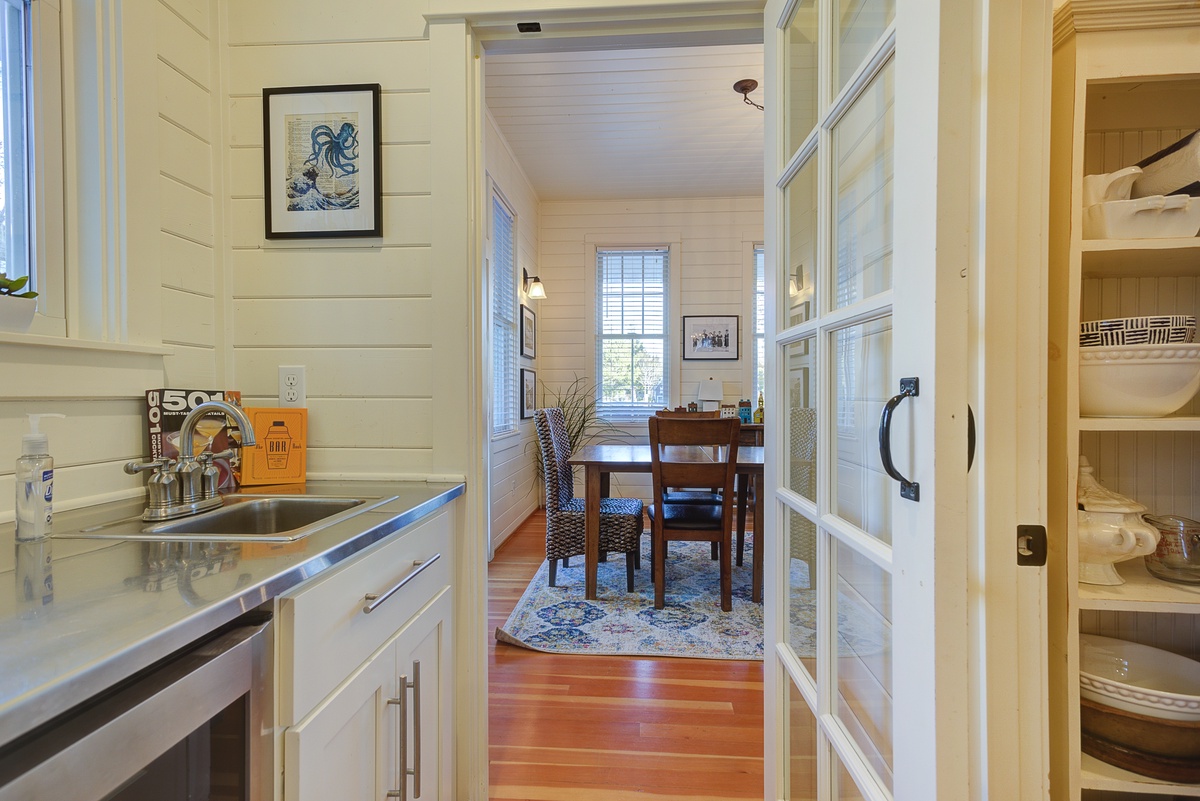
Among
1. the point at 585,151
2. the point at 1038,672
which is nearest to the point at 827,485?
the point at 1038,672

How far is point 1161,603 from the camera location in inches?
34.0

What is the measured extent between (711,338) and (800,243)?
382cm

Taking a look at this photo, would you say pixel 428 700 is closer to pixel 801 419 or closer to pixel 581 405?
pixel 801 419

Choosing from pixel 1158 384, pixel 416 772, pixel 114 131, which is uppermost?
pixel 114 131

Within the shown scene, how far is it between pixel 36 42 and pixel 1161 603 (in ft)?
7.70

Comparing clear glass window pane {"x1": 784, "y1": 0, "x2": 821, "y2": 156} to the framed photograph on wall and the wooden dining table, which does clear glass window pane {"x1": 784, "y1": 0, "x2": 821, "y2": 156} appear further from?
the framed photograph on wall

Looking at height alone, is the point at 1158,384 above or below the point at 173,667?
above

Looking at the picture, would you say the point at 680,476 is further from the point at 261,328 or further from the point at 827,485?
the point at 261,328

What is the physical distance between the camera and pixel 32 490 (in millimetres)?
794

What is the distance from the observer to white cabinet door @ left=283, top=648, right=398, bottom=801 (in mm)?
696

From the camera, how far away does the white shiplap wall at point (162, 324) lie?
951 millimetres

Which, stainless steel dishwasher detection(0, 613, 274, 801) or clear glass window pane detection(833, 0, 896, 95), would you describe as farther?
clear glass window pane detection(833, 0, 896, 95)

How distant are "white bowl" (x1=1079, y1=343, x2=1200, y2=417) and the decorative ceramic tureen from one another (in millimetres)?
161

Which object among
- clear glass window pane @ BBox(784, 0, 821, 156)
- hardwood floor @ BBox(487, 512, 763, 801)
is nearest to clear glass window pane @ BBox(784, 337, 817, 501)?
clear glass window pane @ BBox(784, 0, 821, 156)
